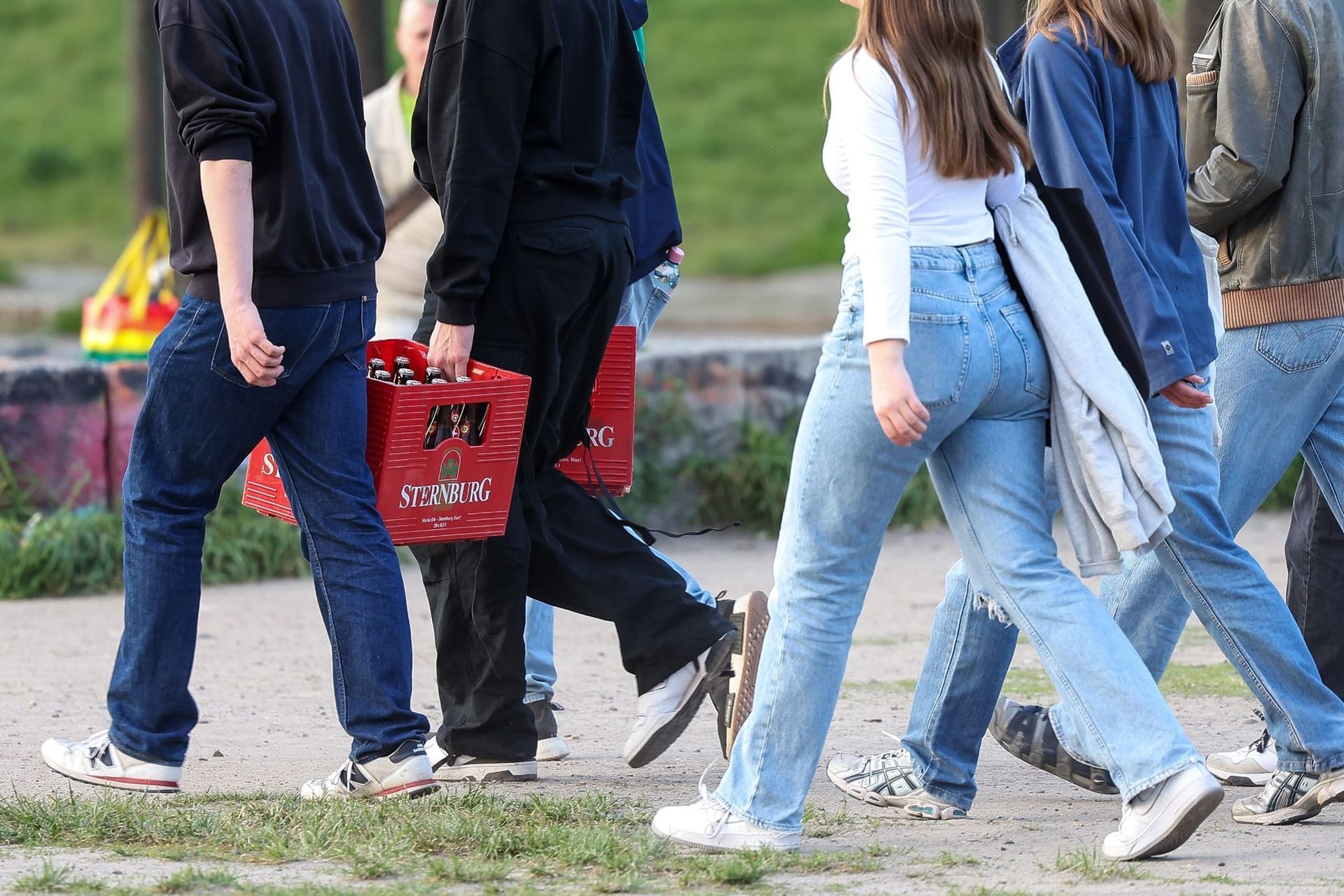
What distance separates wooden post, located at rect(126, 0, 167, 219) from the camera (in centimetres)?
1211

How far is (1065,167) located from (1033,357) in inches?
17.3

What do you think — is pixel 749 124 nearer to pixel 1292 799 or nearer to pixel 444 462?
pixel 444 462

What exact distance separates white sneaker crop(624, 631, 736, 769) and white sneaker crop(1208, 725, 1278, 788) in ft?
3.76

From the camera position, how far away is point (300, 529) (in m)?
3.70

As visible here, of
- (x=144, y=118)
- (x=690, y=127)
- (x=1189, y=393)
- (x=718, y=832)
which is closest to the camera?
(x=718, y=832)

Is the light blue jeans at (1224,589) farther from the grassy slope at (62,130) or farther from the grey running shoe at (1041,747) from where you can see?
the grassy slope at (62,130)

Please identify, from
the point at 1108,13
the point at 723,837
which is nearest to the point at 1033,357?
the point at 1108,13

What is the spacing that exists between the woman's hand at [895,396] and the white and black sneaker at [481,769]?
140cm

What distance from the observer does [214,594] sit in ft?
21.4

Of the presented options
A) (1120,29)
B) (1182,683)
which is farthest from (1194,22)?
(1120,29)

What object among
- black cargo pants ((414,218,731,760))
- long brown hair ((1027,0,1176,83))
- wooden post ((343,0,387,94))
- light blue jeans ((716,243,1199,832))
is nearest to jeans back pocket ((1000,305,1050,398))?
light blue jeans ((716,243,1199,832))

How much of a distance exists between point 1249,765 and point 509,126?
2178 mm

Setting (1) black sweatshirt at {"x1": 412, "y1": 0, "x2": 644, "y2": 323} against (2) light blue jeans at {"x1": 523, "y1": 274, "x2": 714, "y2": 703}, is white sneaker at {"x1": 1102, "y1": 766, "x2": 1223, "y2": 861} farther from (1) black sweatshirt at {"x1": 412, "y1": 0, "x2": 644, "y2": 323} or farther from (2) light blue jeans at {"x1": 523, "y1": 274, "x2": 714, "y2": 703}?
(1) black sweatshirt at {"x1": 412, "y1": 0, "x2": 644, "y2": 323}

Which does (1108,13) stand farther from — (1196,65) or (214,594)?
(214,594)
